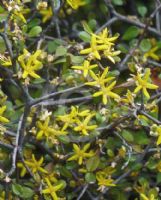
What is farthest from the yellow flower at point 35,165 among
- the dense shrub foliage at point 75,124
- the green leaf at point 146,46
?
the green leaf at point 146,46

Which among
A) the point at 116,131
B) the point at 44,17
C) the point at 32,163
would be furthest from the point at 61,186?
the point at 44,17

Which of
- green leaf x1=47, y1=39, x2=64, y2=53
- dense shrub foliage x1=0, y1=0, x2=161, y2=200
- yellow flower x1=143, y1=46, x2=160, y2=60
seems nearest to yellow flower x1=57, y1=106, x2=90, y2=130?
dense shrub foliage x1=0, y1=0, x2=161, y2=200

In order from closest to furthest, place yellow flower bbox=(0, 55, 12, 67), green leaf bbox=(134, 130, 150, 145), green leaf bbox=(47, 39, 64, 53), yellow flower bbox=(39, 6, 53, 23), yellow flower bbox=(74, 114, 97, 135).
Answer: yellow flower bbox=(0, 55, 12, 67) < yellow flower bbox=(74, 114, 97, 135) < green leaf bbox=(134, 130, 150, 145) < green leaf bbox=(47, 39, 64, 53) < yellow flower bbox=(39, 6, 53, 23)

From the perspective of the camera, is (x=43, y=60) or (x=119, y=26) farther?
(x=119, y=26)

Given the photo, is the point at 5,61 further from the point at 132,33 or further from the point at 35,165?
the point at 132,33

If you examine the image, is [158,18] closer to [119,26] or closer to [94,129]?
[119,26]

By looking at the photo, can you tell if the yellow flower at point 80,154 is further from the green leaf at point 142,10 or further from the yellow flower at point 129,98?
the green leaf at point 142,10

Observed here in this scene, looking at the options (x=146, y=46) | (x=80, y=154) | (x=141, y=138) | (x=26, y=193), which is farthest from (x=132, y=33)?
(x=26, y=193)

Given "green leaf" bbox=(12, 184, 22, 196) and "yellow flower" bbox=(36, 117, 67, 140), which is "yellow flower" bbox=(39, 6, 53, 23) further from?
"green leaf" bbox=(12, 184, 22, 196)

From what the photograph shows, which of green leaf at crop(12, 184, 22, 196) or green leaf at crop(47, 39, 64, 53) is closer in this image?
green leaf at crop(12, 184, 22, 196)
